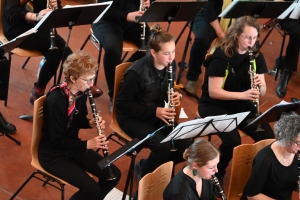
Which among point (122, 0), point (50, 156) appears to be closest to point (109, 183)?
point (50, 156)

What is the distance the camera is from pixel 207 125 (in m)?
3.41

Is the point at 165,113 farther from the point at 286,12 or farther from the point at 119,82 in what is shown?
the point at 286,12

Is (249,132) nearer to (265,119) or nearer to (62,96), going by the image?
(265,119)

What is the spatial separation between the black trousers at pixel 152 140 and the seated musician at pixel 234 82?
375 millimetres

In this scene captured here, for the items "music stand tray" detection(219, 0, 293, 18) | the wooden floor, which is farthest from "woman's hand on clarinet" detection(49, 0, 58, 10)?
"music stand tray" detection(219, 0, 293, 18)

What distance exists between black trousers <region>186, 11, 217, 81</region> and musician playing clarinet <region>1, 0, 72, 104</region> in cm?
137

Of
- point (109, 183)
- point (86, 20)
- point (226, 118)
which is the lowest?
point (109, 183)

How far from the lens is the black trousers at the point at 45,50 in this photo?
173 inches

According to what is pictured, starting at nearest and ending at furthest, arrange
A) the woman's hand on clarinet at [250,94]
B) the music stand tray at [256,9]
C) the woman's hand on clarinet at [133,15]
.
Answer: the woman's hand on clarinet at [250,94]
the woman's hand on clarinet at [133,15]
the music stand tray at [256,9]

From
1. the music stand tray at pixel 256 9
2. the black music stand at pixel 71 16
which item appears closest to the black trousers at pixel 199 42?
the music stand tray at pixel 256 9

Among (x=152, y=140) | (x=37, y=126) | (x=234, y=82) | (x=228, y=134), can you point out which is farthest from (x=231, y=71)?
(x=37, y=126)

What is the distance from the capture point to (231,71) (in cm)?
397

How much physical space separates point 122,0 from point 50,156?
1.98 metres

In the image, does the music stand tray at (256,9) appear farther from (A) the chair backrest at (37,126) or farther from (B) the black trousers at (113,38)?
(A) the chair backrest at (37,126)
